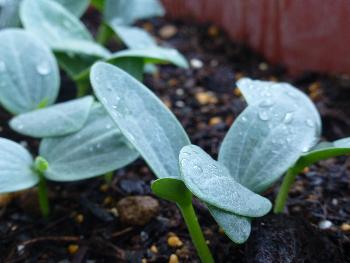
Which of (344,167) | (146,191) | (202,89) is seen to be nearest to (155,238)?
(146,191)

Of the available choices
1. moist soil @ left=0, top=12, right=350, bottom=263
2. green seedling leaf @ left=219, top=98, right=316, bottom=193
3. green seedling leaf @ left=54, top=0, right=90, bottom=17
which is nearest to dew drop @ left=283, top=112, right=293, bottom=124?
green seedling leaf @ left=219, top=98, right=316, bottom=193

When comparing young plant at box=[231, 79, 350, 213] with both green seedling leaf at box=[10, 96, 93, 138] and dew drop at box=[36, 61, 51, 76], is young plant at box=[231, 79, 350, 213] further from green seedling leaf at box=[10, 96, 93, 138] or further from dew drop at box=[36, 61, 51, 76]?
dew drop at box=[36, 61, 51, 76]

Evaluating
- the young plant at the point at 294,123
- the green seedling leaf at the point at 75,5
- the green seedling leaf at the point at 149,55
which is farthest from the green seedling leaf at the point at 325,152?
the green seedling leaf at the point at 75,5

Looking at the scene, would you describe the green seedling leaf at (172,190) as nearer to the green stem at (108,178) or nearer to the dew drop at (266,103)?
the dew drop at (266,103)

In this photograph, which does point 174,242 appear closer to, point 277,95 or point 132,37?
point 277,95

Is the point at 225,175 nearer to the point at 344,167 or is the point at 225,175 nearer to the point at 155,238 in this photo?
the point at 155,238
